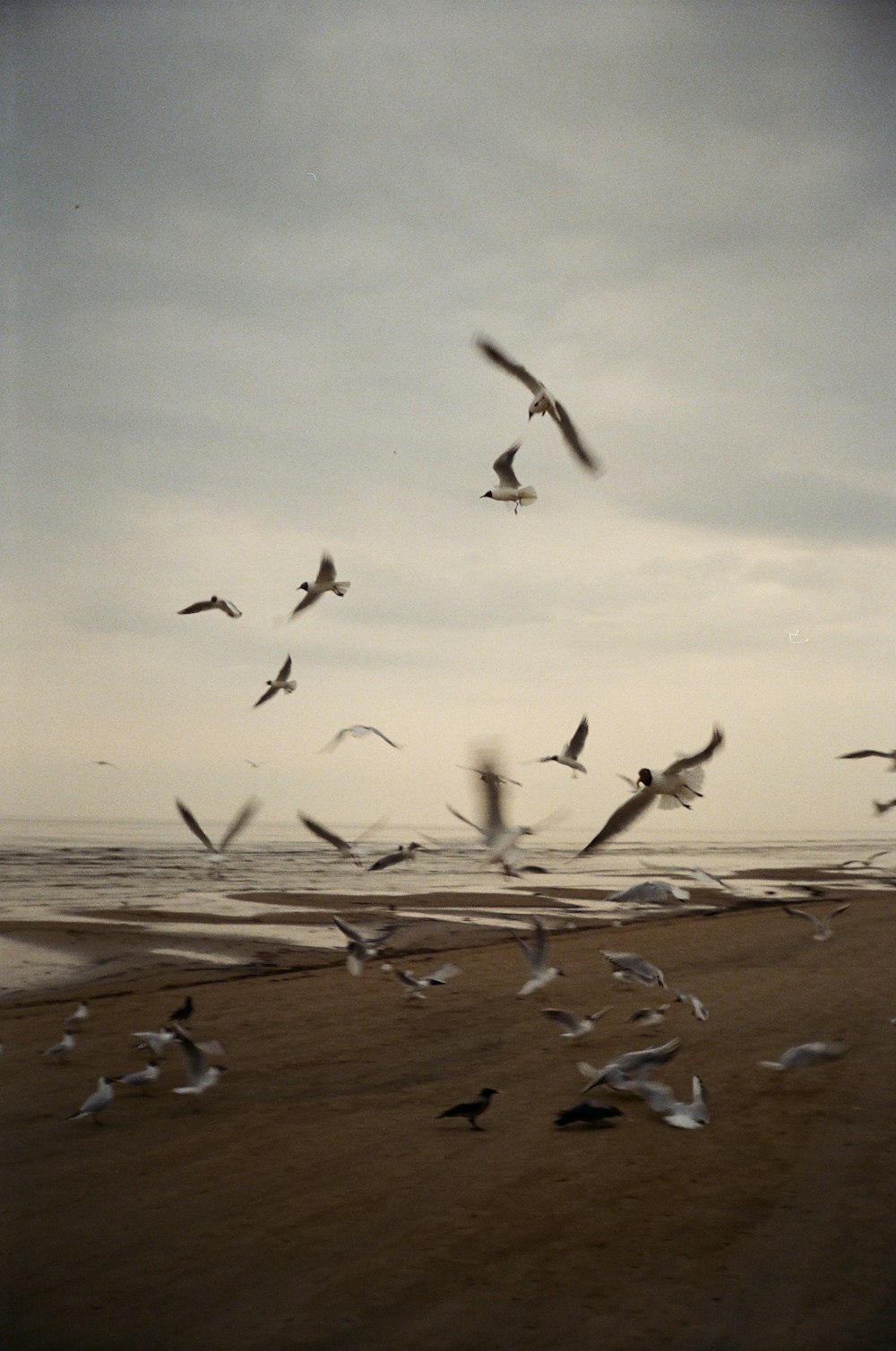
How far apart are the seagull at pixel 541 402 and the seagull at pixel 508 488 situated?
1356 mm

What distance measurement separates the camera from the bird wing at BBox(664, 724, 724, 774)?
553 cm

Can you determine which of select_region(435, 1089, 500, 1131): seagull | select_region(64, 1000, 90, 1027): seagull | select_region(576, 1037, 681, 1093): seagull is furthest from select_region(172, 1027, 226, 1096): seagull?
select_region(64, 1000, 90, 1027): seagull

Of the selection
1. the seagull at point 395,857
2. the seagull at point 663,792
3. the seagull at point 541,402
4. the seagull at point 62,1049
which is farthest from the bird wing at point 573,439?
the seagull at point 62,1049

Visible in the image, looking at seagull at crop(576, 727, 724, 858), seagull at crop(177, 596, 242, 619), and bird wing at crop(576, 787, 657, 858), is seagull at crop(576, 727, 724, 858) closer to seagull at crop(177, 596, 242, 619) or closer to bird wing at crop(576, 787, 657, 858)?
bird wing at crop(576, 787, 657, 858)

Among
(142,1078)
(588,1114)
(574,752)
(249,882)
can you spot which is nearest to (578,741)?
(574,752)

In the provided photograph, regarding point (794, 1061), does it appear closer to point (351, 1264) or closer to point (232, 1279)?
point (351, 1264)

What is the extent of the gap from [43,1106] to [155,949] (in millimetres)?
6178

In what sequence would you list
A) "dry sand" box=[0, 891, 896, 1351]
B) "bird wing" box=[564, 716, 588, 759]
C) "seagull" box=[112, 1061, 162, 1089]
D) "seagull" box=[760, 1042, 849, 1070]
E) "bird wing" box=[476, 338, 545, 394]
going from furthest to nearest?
1. "bird wing" box=[564, 716, 588, 759]
2. "bird wing" box=[476, 338, 545, 394]
3. "seagull" box=[112, 1061, 162, 1089]
4. "seagull" box=[760, 1042, 849, 1070]
5. "dry sand" box=[0, 891, 896, 1351]

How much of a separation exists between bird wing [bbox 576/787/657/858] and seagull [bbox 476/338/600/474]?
238 cm

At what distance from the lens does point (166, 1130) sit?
5766mm

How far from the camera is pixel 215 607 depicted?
9.87 meters

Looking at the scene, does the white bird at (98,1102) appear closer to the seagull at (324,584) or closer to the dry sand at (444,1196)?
the dry sand at (444,1196)

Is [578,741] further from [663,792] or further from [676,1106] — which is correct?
[676,1106]

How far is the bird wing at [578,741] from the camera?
8336 millimetres
